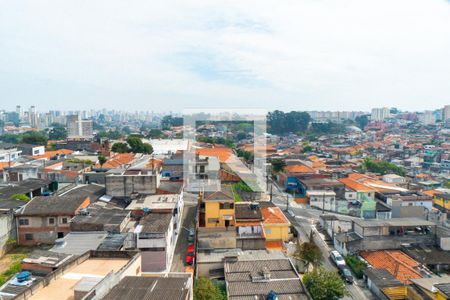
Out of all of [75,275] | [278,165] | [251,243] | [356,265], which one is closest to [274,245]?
[251,243]

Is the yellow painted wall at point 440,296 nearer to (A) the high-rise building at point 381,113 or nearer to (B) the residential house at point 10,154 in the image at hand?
(B) the residential house at point 10,154

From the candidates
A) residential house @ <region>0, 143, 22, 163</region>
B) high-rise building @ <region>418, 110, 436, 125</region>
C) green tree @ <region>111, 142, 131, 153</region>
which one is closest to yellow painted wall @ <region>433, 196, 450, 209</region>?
green tree @ <region>111, 142, 131, 153</region>

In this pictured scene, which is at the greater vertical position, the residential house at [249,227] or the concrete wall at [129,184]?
the concrete wall at [129,184]

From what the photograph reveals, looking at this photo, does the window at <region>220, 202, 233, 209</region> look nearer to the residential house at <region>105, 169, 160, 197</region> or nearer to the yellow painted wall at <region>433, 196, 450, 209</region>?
the residential house at <region>105, 169, 160, 197</region>

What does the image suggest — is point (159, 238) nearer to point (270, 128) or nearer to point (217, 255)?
point (217, 255)

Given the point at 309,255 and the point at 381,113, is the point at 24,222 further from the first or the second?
the point at 381,113

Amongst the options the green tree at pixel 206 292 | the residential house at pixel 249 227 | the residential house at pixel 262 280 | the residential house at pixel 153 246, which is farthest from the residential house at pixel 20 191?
the residential house at pixel 262 280

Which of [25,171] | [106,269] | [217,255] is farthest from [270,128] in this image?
[106,269]

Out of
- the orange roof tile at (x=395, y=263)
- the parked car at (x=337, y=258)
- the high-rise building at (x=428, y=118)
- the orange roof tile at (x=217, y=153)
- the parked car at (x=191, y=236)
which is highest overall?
the high-rise building at (x=428, y=118)
